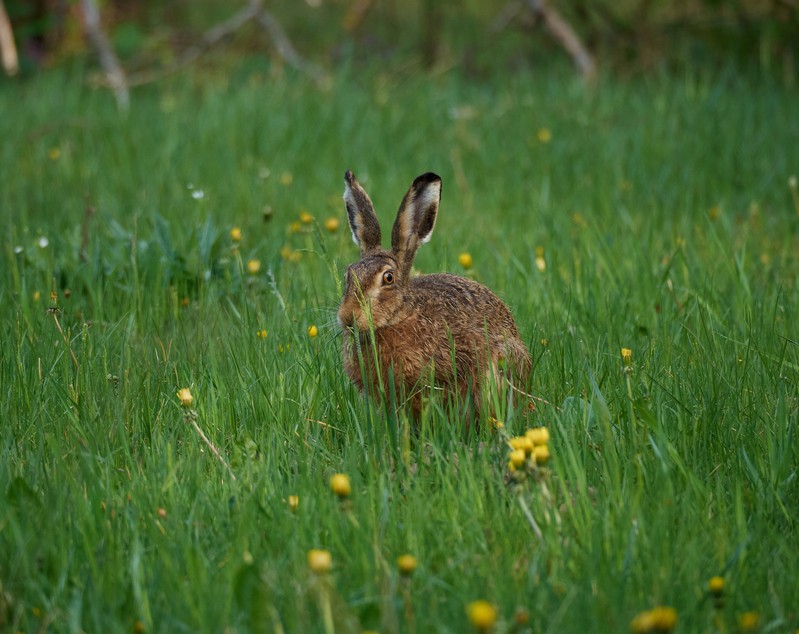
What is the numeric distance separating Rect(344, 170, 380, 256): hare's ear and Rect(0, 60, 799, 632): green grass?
0.52ft

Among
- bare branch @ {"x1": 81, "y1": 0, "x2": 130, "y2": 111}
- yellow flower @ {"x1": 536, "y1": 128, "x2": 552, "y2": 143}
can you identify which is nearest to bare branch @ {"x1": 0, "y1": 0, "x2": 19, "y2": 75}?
bare branch @ {"x1": 81, "y1": 0, "x2": 130, "y2": 111}

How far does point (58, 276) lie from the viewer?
5074 millimetres

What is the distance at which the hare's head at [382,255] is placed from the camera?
11.9 feet

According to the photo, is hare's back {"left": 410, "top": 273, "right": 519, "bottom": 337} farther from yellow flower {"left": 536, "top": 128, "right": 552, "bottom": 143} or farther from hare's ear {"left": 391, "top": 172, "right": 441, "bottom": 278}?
yellow flower {"left": 536, "top": 128, "right": 552, "bottom": 143}

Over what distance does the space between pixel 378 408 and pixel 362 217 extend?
2.51ft

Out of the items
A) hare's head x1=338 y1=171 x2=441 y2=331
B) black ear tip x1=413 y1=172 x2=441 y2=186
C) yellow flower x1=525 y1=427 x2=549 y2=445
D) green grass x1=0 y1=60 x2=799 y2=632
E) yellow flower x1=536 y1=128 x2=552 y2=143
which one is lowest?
green grass x1=0 y1=60 x2=799 y2=632

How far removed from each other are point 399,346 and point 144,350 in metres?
1.14

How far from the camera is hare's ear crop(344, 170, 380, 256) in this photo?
3988 millimetres

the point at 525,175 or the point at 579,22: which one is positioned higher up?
the point at 579,22

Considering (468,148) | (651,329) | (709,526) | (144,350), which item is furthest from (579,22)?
(709,526)

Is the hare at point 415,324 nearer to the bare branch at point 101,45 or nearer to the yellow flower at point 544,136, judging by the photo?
the yellow flower at point 544,136

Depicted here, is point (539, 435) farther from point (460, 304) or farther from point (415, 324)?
point (460, 304)

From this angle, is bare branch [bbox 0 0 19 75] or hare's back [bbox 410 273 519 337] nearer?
hare's back [bbox 410 273 519 337]

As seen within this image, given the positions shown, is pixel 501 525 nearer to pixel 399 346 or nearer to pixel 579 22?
pixel 399 346
